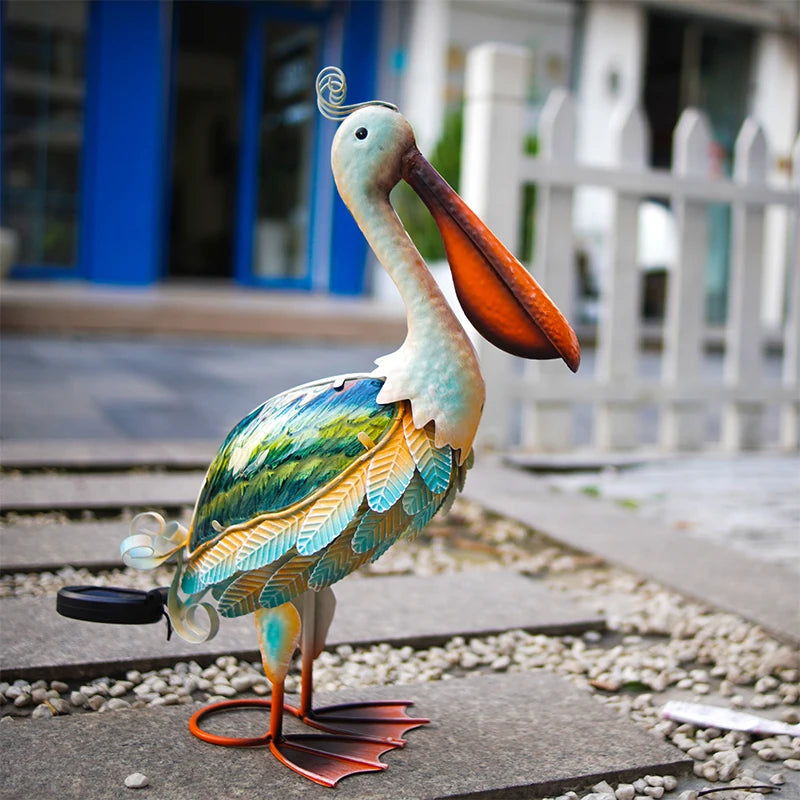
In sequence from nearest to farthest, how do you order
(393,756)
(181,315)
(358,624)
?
(393,756), (358,624), (181,315)

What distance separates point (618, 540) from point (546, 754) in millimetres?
1737

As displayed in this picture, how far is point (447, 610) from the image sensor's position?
295cm

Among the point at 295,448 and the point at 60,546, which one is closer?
the point at 295,448

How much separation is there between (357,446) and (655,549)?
204 cm

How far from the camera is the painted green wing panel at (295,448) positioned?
1.84 metres

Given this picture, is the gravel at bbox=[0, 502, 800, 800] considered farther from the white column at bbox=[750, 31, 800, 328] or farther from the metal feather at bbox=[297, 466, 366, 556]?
the white column at bbox=[750, 31, 800, 328]

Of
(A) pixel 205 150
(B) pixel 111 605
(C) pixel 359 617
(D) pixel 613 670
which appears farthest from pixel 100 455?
(A) pixel 205 150

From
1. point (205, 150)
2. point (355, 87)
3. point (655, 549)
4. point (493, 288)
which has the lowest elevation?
point (655, 549)

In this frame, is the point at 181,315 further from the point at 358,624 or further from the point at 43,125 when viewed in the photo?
the point at 358,624

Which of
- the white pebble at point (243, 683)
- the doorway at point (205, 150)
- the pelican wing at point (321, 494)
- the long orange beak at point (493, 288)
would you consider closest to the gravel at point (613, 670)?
the white pebble at point (243, 683)

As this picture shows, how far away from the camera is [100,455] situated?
4.67 meters

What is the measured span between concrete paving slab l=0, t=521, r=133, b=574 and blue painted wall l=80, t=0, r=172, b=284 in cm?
798

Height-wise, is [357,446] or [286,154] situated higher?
[286,154]

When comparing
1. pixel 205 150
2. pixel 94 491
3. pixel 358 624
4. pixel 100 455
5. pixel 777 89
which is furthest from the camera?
pixel 205 150
